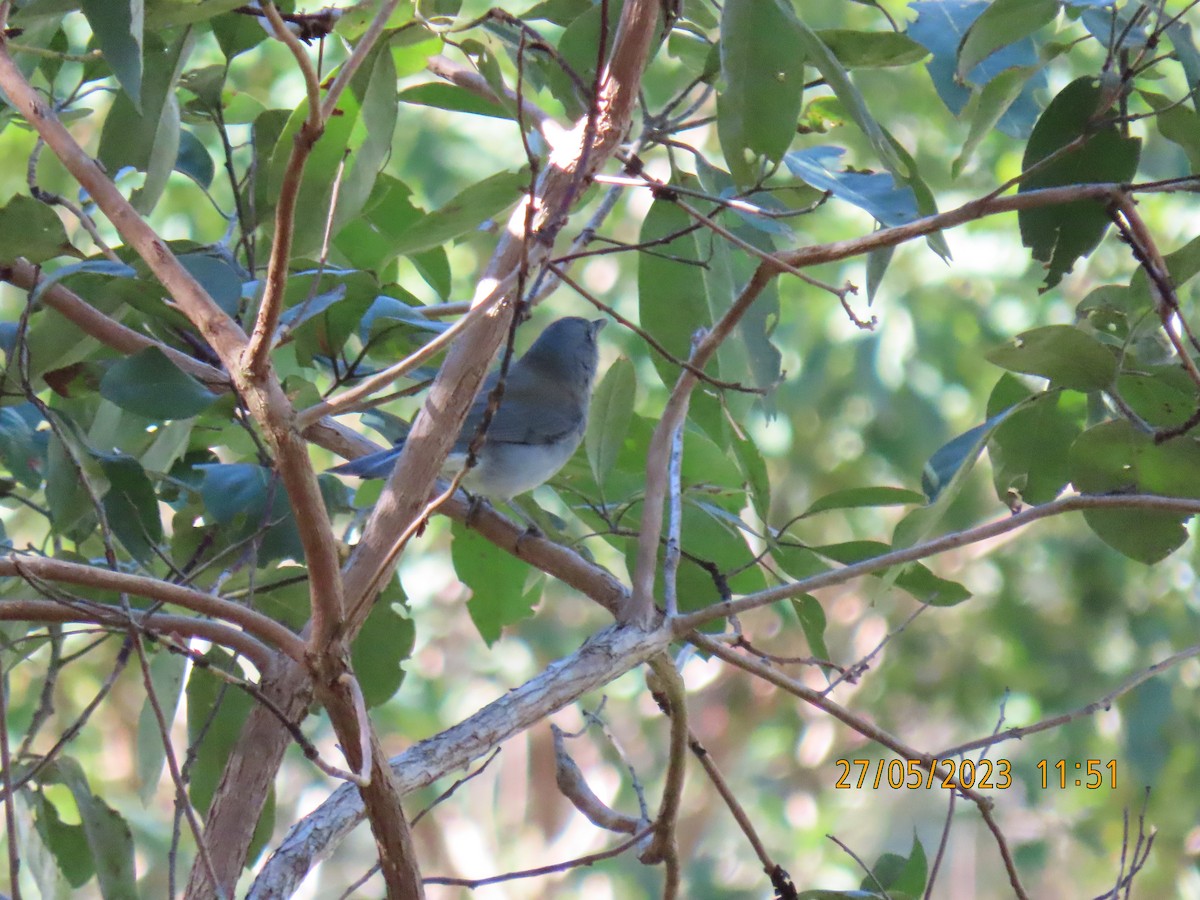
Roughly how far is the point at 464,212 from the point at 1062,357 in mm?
972

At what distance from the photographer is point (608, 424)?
234 centimetres

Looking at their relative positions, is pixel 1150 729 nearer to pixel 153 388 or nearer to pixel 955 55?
pixel 955 55

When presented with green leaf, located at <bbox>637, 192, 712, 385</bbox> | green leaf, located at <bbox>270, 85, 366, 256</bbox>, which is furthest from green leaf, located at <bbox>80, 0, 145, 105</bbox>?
green leaf, located at <bbox>637, 192, 712, 385</bbox>

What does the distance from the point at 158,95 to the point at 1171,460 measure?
1.72 metres

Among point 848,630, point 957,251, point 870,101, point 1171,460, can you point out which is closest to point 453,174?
point 870,101

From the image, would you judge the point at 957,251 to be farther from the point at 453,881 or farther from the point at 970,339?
the point at 453,881

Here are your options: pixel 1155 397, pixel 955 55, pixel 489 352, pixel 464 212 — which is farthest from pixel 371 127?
pixel 1155 397

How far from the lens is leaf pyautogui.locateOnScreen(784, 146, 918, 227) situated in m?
1.85

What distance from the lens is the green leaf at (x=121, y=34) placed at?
1615mm

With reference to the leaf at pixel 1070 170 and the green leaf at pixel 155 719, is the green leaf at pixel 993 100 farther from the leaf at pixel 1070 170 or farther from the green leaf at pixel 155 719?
the green leaf at pixel 155 719

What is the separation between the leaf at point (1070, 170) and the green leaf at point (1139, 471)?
0.27 metres

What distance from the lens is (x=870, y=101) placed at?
6.67 metres

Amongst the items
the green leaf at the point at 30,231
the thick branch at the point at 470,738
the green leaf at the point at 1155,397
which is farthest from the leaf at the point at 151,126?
the green leaf at the point at 1155,397

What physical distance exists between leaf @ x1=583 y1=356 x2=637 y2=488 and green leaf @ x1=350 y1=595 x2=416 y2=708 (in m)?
0.50
